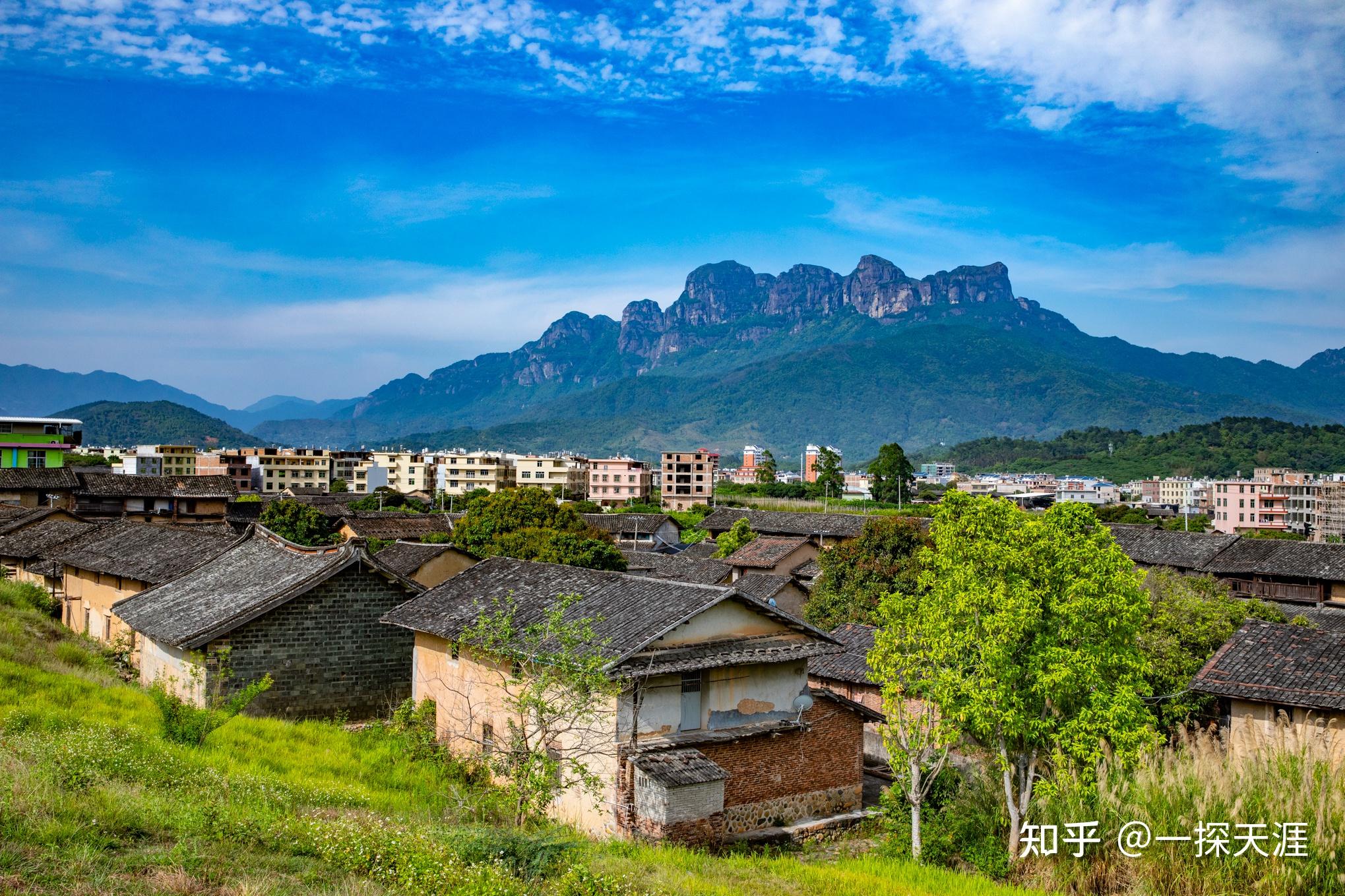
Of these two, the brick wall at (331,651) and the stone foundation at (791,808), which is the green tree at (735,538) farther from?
the stone foundation at (791,808)

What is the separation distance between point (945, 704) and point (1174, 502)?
468 feet

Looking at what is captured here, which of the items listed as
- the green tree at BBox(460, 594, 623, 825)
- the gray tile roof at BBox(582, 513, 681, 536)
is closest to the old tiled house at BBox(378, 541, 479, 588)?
the green tree at BBox(460, 594, 623, 825)

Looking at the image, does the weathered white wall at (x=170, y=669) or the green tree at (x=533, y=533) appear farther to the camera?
the green tree at (x=533, y=533)

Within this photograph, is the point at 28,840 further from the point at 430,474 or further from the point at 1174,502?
the point at 1174,502

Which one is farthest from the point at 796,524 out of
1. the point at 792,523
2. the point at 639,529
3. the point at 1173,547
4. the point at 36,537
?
the point at 36,537

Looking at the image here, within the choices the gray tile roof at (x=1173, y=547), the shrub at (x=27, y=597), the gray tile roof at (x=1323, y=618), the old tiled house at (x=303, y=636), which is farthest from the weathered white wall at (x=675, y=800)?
the gray tile roof at (x=1173, y=547)

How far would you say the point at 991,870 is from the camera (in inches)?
510

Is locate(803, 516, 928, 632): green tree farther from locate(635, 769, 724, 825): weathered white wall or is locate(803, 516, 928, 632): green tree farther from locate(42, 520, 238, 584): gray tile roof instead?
locate(42, 520, 238, 584): gray tile roof

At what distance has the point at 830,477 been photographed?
11706cm

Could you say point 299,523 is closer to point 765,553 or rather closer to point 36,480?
point 36,480

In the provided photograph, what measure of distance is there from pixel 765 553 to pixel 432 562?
24809 millimetres

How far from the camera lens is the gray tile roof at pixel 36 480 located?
4947cm

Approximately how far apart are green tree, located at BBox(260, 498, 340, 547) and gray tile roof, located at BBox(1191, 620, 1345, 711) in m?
43.5

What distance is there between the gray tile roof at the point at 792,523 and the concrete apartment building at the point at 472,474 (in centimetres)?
5018
